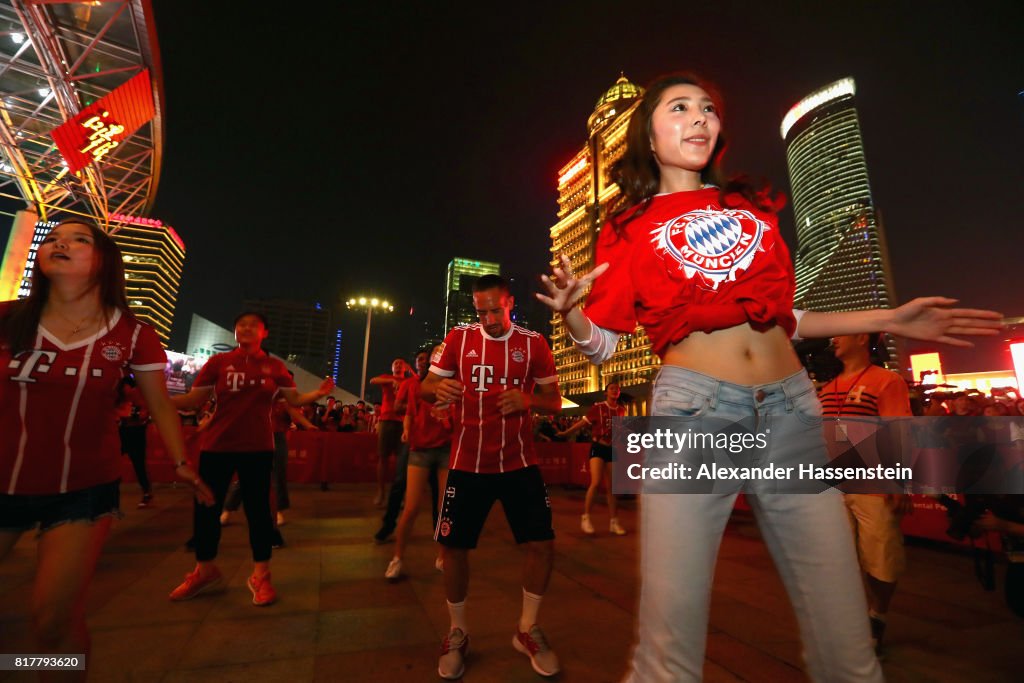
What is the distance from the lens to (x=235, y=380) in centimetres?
438

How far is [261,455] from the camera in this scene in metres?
4.35

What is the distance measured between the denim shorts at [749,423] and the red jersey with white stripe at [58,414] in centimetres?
238

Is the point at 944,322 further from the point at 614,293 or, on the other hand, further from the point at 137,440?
the point at 137,440

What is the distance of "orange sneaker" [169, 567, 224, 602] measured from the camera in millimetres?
4016

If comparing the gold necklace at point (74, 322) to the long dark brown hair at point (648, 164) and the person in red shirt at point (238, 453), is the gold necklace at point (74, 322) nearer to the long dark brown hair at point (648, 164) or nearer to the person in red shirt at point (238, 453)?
the person in red shirt at point (238, 453)

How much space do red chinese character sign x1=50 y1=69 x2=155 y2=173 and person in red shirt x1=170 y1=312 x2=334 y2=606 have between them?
79.4ft

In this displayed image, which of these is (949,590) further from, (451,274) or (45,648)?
(451,274)

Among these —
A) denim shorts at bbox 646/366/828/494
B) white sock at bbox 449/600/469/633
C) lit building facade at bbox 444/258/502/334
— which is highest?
lit building facade at bbox 444/258/502/334

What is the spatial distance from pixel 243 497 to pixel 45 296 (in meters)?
2.51

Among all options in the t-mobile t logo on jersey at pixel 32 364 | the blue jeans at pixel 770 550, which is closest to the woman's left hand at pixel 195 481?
the t-mobile t logo on jersey at pixel 32 364

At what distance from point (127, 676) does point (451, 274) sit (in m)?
96.2

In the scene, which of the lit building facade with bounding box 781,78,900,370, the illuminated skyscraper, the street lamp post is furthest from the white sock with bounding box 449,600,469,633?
the lit building facade with bounding box 781,78,900,370

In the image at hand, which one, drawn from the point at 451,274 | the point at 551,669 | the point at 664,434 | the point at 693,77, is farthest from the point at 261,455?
the point at 451,274

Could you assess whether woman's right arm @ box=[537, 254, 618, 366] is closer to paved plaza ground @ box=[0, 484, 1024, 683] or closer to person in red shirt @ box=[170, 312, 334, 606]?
paved plaza ground @ box=[0, 484, 1024, 683]
